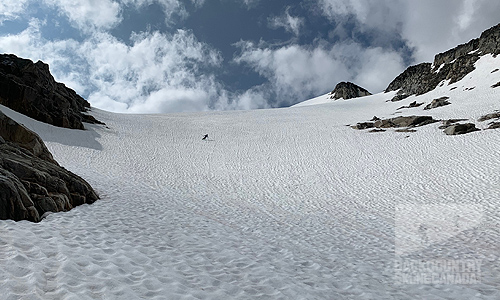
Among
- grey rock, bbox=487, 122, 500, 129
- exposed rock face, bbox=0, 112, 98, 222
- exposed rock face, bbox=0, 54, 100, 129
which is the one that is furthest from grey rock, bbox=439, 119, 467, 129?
exposed rock face, bbox=0, 54, 100, 129

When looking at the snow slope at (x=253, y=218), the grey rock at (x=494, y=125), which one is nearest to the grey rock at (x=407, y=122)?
the snow slope at (x=253, y=218)

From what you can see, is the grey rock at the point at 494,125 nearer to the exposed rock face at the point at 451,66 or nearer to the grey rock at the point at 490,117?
the grey rock at the point at 490,117

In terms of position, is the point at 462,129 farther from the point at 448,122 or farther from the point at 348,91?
the point at 348,91

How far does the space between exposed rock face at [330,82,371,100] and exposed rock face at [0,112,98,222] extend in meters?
99.7

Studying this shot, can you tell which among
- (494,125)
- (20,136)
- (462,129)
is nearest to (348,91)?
(462,129)

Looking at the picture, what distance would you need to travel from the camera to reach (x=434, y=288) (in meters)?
6.15

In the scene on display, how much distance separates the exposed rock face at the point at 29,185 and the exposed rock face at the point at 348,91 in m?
99.7

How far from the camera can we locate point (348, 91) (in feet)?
331

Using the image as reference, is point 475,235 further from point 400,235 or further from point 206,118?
point 206,118

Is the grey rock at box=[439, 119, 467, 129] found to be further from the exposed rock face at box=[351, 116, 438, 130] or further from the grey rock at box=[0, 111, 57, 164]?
the grey rock at box=[0, 111, 57, 164]

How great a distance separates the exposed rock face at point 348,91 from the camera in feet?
327

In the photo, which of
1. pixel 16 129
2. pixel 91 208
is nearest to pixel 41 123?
pixel 16 129

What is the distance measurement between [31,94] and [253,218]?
3317cm

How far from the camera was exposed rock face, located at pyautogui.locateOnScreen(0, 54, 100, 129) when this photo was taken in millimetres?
30922
